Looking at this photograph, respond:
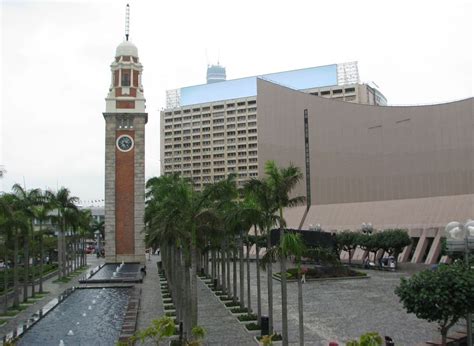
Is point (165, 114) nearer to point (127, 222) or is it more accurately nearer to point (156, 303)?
point (127, 222)

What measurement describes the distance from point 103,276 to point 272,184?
85.8 ft

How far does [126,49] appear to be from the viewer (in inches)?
2173

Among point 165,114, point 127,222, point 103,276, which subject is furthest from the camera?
point 165,114

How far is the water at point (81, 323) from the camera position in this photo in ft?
56.0

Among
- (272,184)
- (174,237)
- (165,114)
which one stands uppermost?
(165,114)

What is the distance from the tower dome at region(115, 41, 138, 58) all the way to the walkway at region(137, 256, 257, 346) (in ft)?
102

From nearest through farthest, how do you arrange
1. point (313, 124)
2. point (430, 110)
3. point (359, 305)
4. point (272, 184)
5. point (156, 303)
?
point (272, 184), point (359, 305), point (156, 303), point (430, 110), point (313, 124)

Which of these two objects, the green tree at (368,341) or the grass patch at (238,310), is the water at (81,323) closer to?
the grass patch at (238,310)

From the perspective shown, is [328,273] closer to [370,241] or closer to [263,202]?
[370,241]

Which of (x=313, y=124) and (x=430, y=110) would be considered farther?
(x=313, y=124)

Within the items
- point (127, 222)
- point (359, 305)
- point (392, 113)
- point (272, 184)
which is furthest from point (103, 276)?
point (392, 113)

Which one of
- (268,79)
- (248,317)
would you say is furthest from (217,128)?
(248,317)

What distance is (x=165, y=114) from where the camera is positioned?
392 ft

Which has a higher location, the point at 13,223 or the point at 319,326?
the point at 13,223
